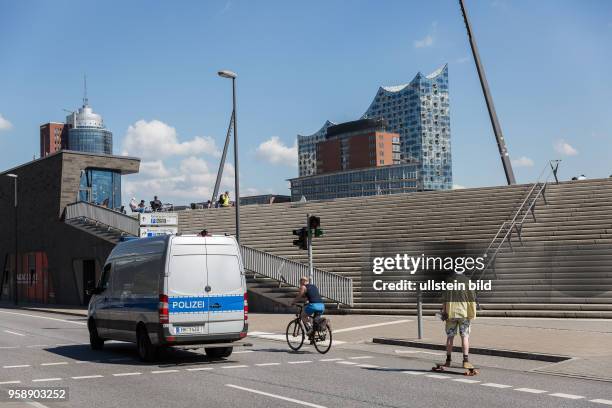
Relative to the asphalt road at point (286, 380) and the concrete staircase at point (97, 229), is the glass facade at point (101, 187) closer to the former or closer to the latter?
the concrete staircase at point (97, 229)

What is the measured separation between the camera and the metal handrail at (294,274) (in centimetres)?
2597

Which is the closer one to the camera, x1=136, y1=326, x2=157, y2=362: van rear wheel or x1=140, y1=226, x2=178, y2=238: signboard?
x1=136, y1=326, x2=157, y2=362: van rear wheel

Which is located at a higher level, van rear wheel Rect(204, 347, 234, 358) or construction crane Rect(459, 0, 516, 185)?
construction crane Rect(459, 0, 516, 185)

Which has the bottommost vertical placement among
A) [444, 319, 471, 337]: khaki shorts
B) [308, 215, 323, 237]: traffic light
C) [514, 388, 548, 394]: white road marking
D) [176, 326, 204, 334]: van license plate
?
[514, 388, 548, 394]: white road marking

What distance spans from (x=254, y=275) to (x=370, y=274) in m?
4.92

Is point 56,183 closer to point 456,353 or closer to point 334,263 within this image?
point 334,263

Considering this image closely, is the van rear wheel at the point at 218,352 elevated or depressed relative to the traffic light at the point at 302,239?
depressed

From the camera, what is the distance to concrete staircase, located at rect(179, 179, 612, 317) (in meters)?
23.6

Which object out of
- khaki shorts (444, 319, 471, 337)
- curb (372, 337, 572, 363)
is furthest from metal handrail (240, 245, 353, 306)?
khaki shorts (444, 319, 471, 337)

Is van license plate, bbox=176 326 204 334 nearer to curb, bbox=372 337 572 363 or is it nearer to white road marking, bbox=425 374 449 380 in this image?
white road marking, bbox=425 374 449 380

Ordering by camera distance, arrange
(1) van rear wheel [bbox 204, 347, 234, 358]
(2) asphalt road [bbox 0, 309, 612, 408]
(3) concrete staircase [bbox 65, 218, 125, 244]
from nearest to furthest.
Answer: (2) asphalt road [bbox 0, 309, 612, 408] < (1) van rear wheel [bbox 204, 347, 234, 358] < (3) concrete staircase [bbox 65, 218, 125, 244]

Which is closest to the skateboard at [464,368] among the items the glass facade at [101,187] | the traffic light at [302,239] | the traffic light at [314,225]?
the traffic light at [314,225]

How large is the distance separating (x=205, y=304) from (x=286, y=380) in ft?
10.1

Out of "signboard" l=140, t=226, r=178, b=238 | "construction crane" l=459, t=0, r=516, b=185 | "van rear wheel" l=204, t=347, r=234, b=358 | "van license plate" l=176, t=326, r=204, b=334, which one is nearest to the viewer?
"van license plate" l=176, t=326, r=204, b=334
